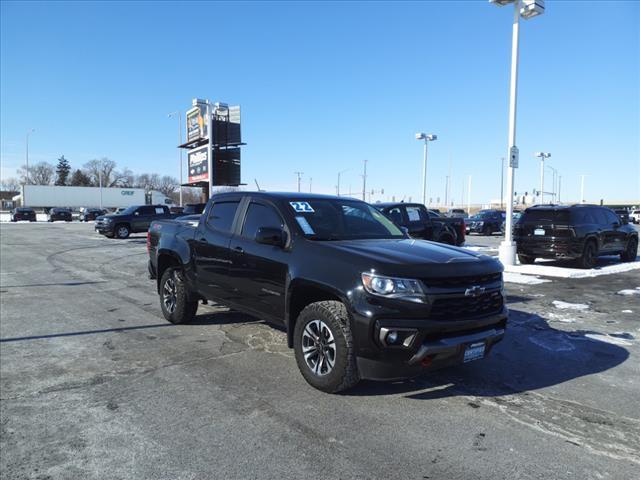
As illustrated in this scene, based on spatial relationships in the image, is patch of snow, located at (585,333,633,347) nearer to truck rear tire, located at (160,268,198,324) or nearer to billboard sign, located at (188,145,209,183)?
truck rear tire, located at (160,268,198,324)

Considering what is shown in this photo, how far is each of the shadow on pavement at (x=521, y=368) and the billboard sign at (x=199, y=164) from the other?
110 ft

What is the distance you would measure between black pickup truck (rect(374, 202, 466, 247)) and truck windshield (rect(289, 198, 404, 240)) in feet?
24.4

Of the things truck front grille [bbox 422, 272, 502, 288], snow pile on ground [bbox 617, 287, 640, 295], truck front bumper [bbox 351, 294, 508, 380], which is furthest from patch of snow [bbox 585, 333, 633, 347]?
snow pile on ground [bbox 617, 287, 640, 295]

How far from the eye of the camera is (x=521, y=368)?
16.7 feet

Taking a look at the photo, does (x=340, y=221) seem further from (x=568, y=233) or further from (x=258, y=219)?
(x=568, y=233)

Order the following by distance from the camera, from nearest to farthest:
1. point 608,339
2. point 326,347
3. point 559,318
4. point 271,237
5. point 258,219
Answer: point 326,347 → point 271,237 → point 258,219 → point 608,339 → point 559,318

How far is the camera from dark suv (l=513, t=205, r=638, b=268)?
1275 cm

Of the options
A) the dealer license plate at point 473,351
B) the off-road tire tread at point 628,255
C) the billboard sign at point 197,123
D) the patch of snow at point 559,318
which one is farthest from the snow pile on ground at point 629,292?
the billboard sign at point 197,123

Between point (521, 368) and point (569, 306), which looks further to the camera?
point (569, 306)

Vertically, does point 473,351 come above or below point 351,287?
below

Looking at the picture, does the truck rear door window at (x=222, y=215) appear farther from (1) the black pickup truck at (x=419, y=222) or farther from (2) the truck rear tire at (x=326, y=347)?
(1) the black pickup truck at (x=419, y=222)

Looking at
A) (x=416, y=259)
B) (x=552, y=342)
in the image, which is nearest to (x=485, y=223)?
(x=552, y=342)

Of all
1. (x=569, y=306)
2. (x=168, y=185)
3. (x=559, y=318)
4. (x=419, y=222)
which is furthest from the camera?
(x=168, y=185)

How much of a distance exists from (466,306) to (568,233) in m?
10.1
